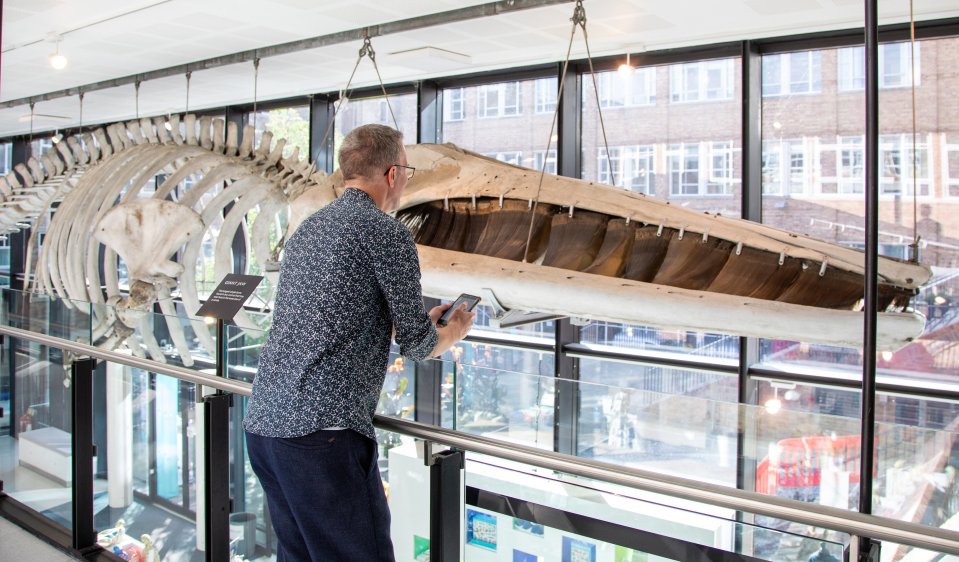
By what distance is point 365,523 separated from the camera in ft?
5.58

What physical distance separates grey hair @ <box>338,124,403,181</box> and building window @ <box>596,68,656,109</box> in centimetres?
508

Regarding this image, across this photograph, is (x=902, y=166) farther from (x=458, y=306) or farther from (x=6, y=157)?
(x=6, y=157)

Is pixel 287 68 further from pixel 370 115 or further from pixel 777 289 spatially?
pixel 777 289

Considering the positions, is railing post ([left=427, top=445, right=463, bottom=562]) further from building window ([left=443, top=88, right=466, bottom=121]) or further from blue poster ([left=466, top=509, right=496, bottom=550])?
building window ([left=443, top=88, right=466, bottom=121])

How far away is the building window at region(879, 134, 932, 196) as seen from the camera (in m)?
5.36

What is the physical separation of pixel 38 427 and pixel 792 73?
5.40m

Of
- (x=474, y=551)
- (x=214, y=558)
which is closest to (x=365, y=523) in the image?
(x=474, y=551)

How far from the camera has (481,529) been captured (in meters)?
1.97

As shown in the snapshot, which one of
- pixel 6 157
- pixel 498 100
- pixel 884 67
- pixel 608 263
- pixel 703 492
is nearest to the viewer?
pixel 703 492

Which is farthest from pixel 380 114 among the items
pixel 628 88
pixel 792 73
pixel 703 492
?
pixel 703 492

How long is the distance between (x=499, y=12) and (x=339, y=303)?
3.71 meters

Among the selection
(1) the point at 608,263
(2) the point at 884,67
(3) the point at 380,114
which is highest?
(3) the point at 380,114

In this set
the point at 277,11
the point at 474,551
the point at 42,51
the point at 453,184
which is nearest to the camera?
the point at 474,551

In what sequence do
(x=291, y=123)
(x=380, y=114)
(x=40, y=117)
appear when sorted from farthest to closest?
1. (x=40, y=117)
2. (x=291, y=123)
3. (x=380, y=114)
